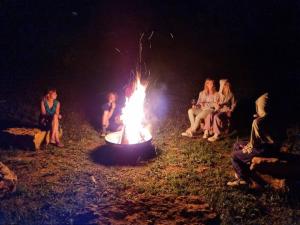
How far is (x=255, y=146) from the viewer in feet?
22.4

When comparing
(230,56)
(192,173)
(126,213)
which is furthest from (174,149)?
(230,56)

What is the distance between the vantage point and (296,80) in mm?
16812

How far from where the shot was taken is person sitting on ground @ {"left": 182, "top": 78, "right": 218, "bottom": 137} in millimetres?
10523

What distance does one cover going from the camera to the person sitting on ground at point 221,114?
1022cm

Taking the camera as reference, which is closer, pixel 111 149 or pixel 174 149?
pixel 111 149

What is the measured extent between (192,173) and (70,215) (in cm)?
291

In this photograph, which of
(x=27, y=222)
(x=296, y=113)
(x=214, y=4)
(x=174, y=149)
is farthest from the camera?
(x=214, y=4)

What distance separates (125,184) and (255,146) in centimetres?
265

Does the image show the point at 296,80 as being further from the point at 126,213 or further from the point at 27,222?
the point at 27,222

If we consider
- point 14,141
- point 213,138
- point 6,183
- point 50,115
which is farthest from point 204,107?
point 6,183

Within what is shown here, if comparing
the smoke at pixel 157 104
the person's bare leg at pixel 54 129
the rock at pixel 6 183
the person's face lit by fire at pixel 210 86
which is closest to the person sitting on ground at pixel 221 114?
the person's face lit by fire at pixel 210 86

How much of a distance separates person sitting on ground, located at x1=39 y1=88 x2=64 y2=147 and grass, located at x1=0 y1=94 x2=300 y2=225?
1.52 feet

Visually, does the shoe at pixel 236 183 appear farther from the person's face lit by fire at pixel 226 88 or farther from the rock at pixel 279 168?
the person's face lit by fire at pixel 226 88

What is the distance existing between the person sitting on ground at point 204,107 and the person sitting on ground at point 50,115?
142 inches
